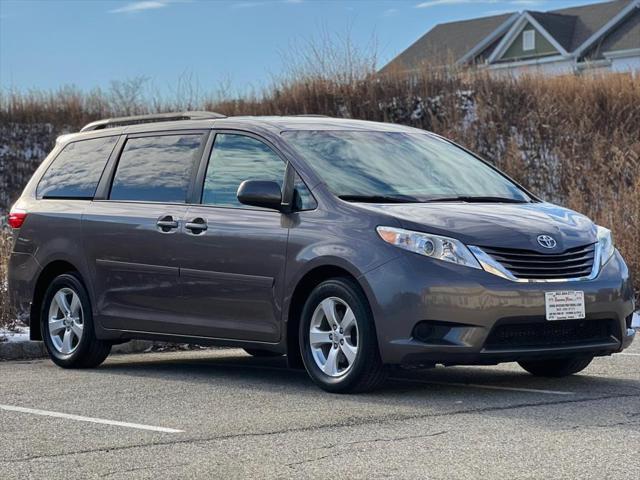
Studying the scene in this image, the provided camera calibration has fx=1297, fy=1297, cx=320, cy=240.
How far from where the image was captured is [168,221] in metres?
9.13

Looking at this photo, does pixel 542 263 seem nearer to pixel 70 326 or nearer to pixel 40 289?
pixel 70 326

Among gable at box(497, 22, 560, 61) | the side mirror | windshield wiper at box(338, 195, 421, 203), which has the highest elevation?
gable at box(497, 22, 560, 61)

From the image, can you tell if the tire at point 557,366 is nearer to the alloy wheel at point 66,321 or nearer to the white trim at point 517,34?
the alloy wheel at point 66,321

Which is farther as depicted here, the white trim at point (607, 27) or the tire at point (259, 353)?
the white trim at point (607, 27)

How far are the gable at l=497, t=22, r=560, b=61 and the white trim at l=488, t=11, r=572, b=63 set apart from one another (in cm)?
15

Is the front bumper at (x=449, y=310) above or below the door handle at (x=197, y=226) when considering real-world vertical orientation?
below

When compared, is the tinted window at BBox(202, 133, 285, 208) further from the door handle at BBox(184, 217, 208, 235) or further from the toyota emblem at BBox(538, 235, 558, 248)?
the toyota emblem at BBox(538, 235, 558, 248)

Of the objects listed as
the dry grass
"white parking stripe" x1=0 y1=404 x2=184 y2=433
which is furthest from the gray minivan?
the dry grass

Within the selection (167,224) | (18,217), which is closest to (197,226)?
(167,224)

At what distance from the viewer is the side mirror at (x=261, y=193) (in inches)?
326

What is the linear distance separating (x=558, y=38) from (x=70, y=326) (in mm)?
50285

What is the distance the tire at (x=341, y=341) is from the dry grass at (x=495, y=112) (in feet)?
39.2

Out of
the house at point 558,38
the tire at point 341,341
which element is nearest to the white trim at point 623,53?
the house at point 558,38

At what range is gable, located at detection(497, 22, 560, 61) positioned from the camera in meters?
58.0
